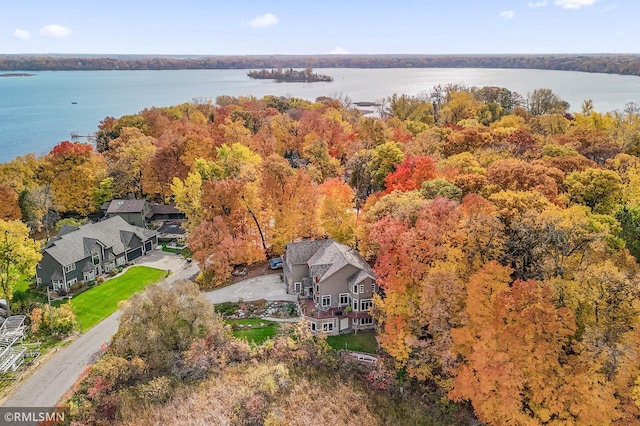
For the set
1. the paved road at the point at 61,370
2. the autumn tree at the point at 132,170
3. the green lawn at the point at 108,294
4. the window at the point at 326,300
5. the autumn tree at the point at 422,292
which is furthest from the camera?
Result: the autumn tree at the point at 132,170

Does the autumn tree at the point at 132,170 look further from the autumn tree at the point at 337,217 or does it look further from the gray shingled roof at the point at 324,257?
the gray shingled roof at the point at 324,257

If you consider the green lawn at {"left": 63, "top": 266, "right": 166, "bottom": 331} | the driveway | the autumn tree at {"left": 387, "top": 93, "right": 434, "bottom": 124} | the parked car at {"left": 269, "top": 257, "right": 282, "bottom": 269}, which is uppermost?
the autumn tree at {"left": 387, "top": 93, "right": 434, "bottom": 124}

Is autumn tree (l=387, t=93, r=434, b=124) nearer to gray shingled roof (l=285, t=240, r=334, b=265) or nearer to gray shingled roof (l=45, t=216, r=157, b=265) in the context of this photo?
gray shingled roof (l=285, t=240, r=334, b=265)

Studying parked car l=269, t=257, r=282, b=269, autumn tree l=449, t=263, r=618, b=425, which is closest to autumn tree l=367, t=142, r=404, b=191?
parked car l=269, t=257, r=282, b=269

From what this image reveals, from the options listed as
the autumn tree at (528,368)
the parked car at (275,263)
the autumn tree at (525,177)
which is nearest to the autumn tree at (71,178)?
the parked car at (275,263)

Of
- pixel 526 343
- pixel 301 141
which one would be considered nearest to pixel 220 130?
pixel 301 141

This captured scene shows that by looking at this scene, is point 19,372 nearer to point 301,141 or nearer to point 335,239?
point 335,239
